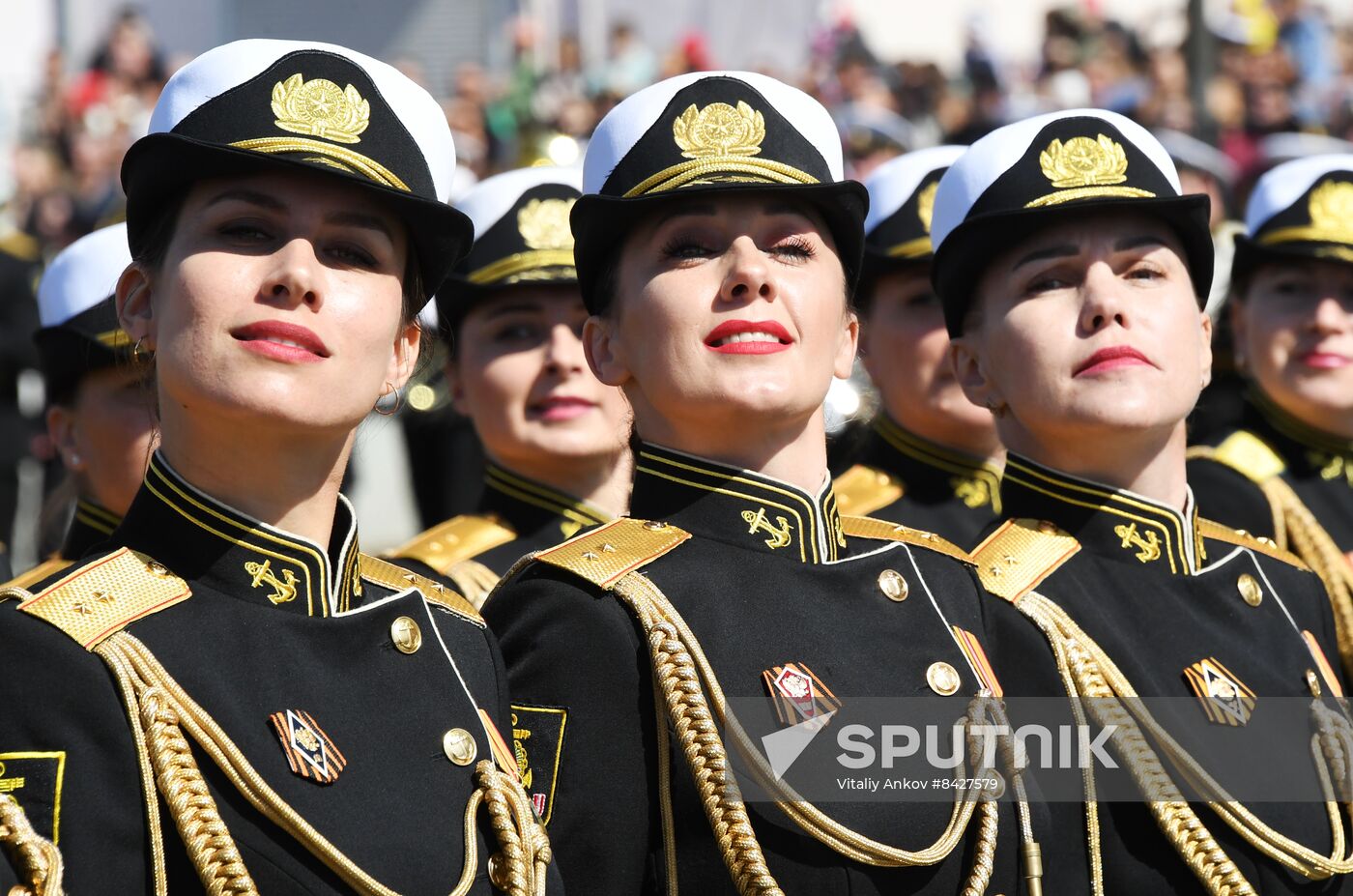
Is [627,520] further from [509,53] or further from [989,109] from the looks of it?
[509,53]

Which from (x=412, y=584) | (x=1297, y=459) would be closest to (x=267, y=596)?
(x=412, y=584)

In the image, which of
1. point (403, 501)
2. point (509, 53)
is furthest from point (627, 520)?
point (509, 53)

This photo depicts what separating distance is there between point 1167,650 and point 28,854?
7.45 feet

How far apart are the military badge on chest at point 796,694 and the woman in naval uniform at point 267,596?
466mm

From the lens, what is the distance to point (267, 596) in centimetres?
315

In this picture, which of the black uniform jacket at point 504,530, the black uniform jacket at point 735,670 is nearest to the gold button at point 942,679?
the black uniform jacket at point 735,670

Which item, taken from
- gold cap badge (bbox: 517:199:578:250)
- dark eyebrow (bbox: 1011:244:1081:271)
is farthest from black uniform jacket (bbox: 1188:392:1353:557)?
gold cap badge (bbox: 517:199:578:250)

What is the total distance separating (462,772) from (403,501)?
7.81m

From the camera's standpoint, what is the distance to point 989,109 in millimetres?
14594

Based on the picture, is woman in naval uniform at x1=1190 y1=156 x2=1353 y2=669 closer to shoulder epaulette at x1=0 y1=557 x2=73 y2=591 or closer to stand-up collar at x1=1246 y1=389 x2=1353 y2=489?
stand-up collar at x1=1246 y1=389 x2=1353 y2=489

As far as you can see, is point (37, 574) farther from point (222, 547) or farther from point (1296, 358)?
point (1296, 358)

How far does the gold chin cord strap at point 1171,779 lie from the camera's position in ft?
11.9

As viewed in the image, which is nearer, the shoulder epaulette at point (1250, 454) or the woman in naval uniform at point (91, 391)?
the woman in naval uniform at point (91, 391)

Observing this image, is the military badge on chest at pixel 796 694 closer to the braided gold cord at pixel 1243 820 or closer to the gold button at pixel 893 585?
the gold button at pixel 893 585
